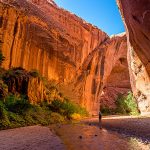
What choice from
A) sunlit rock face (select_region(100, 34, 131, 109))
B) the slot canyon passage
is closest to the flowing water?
the slot canyon passage

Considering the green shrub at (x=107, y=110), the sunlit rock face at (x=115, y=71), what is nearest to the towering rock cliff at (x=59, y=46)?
the sunlit rock face at (x=115, y=71)

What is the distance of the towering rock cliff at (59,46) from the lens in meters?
30.0

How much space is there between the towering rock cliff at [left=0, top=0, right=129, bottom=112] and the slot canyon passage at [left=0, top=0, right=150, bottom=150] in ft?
0.37

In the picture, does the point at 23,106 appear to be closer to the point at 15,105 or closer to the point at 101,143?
the point at 15,105

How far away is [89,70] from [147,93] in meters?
14.4

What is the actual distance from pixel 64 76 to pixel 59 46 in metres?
4.99

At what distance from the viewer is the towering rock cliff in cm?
3005

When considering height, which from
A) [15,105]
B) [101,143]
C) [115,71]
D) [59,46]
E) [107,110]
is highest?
[115,71]

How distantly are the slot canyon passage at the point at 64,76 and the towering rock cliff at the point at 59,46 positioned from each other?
0.37 ft

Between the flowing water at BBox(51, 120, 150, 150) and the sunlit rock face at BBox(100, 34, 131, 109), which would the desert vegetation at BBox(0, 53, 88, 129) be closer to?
the flowing water at BBox(51, 120, 150, 150)

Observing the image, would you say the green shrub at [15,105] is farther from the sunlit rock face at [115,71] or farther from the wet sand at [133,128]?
the sunlit rock face at [115,71]

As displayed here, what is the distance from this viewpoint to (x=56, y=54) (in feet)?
122

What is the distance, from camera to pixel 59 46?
37250mm

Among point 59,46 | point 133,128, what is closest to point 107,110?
point 59,46
